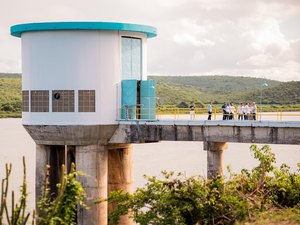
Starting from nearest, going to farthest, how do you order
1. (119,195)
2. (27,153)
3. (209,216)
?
(209,216) < (119,195) < (27,153)

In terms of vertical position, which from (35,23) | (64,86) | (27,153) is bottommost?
(27,153)

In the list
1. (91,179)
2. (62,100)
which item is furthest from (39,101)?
(91,179)

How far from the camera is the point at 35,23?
30844 millimetres

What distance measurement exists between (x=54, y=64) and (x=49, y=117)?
7.82 ft

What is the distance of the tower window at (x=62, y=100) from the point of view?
100 feet

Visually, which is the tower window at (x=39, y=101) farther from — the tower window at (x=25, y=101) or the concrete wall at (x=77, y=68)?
the tower window at (x=25, y=101)

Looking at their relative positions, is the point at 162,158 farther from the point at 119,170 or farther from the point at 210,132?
the point at 210,132

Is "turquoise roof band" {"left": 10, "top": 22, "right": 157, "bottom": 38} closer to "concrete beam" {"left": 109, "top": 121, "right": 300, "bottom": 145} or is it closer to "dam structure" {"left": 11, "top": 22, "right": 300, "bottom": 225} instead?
"dam structure" {"left": 11, "top": 22, "right": 300, "bottom": 225}

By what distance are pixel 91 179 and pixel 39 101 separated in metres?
4.26

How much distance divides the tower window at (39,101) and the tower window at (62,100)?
0.36 meters

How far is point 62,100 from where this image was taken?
101 ft

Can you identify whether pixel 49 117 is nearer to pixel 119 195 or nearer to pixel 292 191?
pixel 119 195

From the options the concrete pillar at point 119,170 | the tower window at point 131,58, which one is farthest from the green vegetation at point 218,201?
the tower window at point 131,58

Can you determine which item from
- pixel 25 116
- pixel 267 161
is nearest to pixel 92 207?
pixel 25 116
